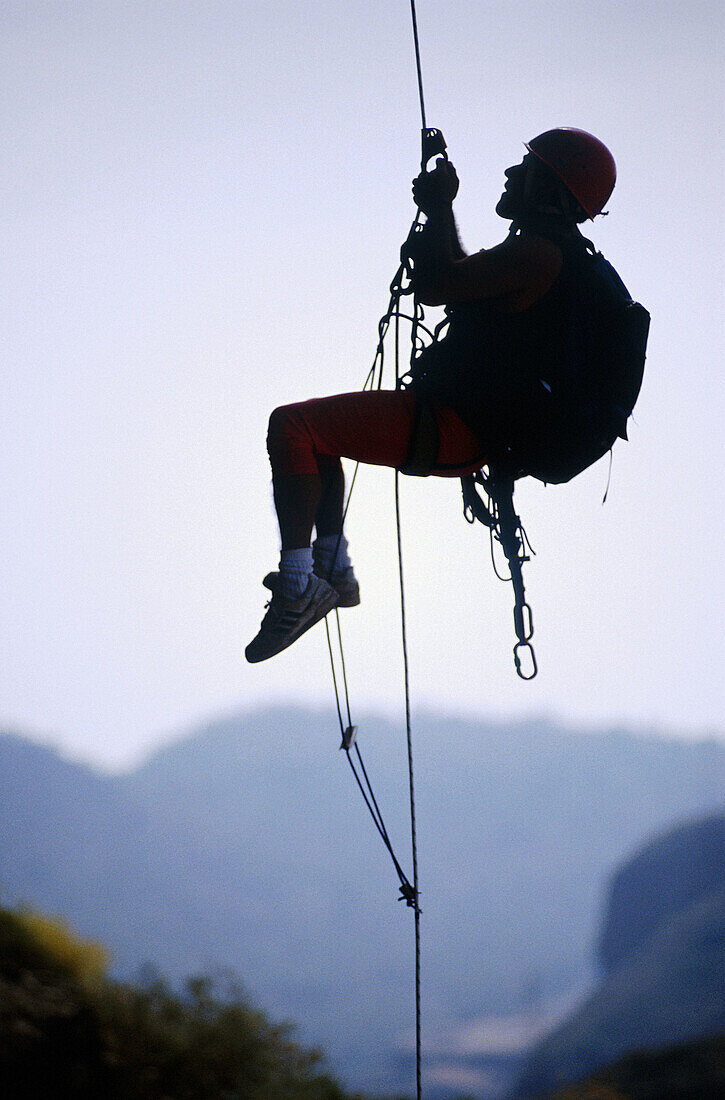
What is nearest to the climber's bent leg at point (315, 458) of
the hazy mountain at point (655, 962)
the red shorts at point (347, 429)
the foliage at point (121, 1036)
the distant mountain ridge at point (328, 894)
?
the red shorts at point (347, 429)

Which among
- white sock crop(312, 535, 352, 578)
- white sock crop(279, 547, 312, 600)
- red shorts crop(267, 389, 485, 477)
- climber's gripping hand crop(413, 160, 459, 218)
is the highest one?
climber's gripping hand crop(413, 160, 459, 218)

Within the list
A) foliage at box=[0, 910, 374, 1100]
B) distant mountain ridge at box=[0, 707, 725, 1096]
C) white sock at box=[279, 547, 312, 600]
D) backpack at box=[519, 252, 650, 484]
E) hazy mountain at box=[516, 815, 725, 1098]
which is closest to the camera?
backpack at box=[519, 252, 650, 484]

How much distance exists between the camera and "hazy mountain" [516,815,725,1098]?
4316 centimetres

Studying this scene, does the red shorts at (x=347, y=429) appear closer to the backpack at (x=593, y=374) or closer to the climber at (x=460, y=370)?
the climber at (x=460, y=370)

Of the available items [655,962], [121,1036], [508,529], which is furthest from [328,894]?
[508,529]

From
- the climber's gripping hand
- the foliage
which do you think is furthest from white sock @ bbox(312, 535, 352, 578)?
the foliage

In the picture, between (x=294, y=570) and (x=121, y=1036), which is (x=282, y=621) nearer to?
(x=294, y=570)

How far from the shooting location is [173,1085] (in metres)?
10.7

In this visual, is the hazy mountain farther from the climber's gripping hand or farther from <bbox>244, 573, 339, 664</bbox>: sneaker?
the climber's gripping hand

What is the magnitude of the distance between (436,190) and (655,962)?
53.1 meters

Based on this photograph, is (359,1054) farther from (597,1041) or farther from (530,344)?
(530,344)

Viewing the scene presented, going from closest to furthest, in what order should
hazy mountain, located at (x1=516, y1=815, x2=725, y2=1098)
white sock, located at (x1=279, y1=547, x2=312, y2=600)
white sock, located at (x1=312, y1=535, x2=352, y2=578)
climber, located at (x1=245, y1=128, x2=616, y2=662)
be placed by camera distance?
climber, located at (x1=245, y1=128, x2=616, y2=662) → white sock, located at (x1=279, y1=547, x2=312, y2=600) → white sock, located at (x1=312, y1=535, x2=352, y2=578) → hazy mountain, located at (x1=516, y1=815, x2=725, y2=1098)

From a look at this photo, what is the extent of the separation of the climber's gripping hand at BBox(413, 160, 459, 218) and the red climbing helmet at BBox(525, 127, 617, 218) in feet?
1.43

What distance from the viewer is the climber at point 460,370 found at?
4.19m
